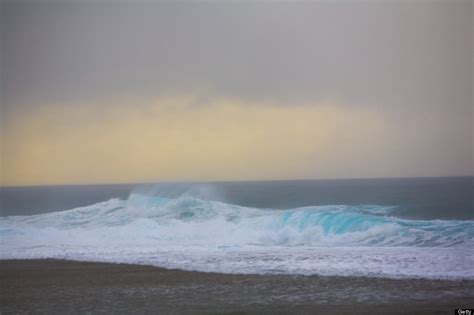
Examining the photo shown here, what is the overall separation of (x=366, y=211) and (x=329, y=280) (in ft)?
6.41

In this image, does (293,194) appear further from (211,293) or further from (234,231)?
(211,293)

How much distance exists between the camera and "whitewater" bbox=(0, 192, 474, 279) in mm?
3965

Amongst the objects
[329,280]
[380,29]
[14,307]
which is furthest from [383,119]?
[14,307]

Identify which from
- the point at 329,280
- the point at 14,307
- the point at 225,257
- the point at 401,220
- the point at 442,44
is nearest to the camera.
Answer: the point at 14,307

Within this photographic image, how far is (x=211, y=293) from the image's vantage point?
11.2 ft

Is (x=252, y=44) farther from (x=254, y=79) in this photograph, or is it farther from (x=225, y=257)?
(x=225, y=257)

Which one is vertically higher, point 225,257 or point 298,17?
point 298,17

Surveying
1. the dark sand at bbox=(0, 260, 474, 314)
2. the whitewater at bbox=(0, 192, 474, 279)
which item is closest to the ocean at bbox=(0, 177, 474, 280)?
the whitewater at bbox=(0, 192, 474, 279)

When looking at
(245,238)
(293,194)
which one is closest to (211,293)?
(245,238)

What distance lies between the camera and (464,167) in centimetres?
470

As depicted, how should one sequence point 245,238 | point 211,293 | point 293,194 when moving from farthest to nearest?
point 293,194
point 245,238
point 211,293

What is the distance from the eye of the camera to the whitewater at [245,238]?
3965mm

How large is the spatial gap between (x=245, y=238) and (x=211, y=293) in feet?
4.61

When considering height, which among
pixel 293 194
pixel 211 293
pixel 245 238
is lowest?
pixel 211 293
